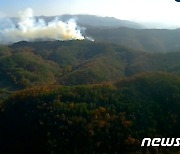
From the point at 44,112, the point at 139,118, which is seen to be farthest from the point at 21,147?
the point at 139,118

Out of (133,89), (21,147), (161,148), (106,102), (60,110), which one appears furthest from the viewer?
(133,89)

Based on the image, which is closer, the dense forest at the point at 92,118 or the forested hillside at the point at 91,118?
the dense forest at the point at 92,118

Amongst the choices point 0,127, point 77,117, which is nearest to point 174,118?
point 77,117

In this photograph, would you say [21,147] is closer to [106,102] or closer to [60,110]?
[60,110]

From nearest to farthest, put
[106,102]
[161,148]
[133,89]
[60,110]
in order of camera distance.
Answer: [161,148] < [60,110] < [106,102] < [133,89]

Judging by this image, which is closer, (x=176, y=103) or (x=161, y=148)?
(x=161, y=148)

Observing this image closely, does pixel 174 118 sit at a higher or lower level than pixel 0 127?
higher

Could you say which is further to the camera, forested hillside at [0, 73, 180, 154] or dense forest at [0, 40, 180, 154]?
forested hillside at [0, 73, 180, 154]

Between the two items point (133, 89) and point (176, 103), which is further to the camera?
point (133, 89)

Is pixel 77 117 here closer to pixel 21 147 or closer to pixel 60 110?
pixel 60 110
